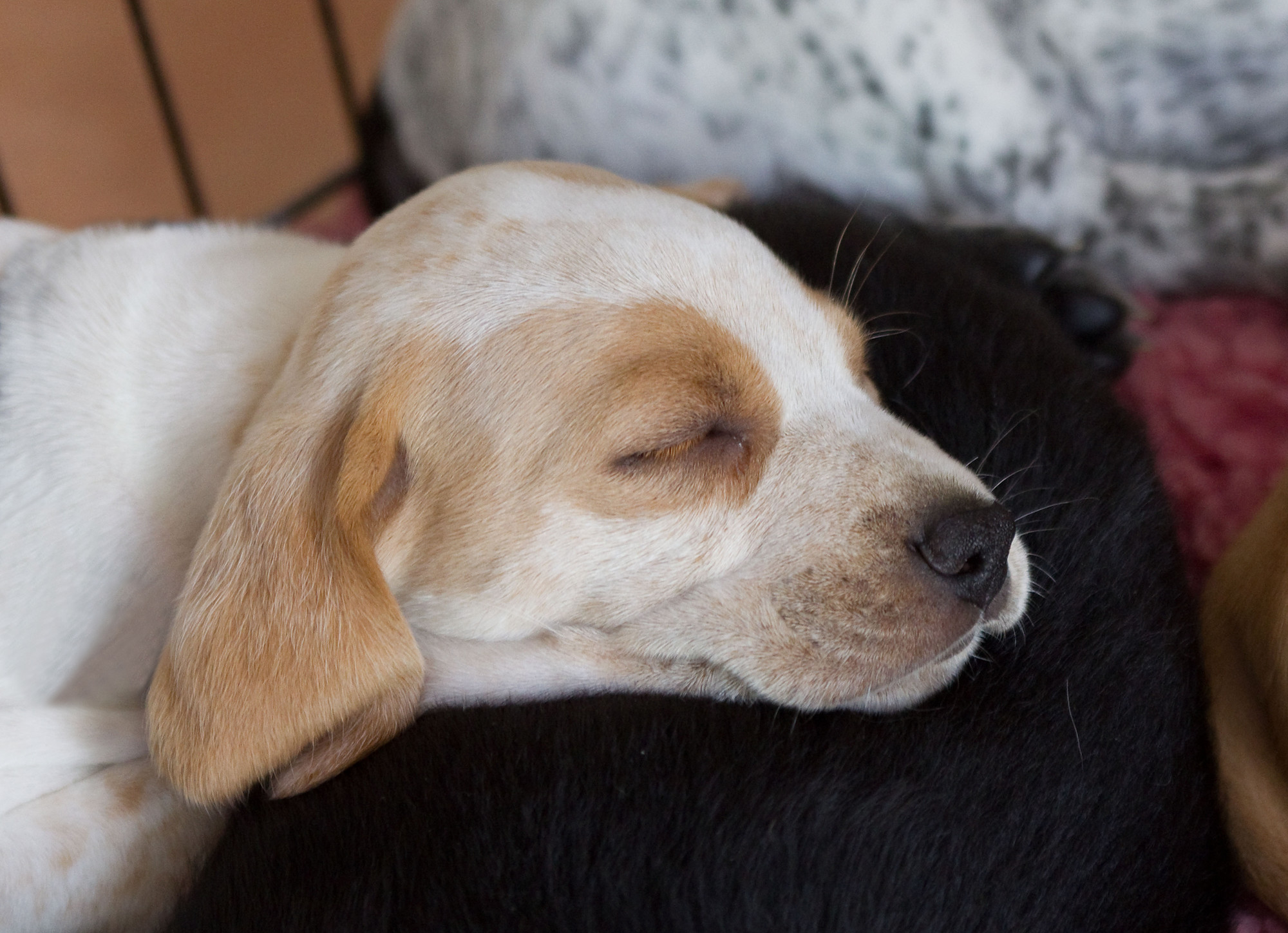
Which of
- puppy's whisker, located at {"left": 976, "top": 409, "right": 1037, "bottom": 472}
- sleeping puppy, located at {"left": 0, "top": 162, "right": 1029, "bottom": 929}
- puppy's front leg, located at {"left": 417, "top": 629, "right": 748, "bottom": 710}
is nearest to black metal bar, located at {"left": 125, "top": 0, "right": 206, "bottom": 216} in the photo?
sleeping puppy, located at {"left": 0, "top": 162, "right": 1029, "bottom": 929}

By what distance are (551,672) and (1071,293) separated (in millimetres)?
1276

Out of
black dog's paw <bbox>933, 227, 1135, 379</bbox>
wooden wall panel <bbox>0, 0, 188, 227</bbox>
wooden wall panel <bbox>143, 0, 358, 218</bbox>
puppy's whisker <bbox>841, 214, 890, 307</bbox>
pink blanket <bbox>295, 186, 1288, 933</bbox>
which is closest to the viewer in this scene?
puppy's whisker <bbox>841, 214, 890, 307</bbox>

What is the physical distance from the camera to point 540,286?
1.31 metres

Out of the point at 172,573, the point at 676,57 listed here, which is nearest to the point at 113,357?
the point at 172,573

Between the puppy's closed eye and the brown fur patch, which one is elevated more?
the puppy's closed eye

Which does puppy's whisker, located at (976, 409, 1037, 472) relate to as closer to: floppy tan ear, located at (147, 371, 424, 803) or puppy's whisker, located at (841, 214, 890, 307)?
puppy's whisker, located at (841, 214, 890, 307)

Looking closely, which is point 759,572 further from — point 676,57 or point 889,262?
point 676,57

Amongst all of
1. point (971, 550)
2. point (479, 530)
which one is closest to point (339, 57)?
point (479, 530)

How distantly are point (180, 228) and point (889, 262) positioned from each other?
1.07 metres

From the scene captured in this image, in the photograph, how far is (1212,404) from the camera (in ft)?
6.58

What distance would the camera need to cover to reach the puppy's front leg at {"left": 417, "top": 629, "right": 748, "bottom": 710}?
4.38ft

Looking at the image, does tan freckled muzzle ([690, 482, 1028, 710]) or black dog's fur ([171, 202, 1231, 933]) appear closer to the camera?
black dog's fur ([171, 202, 1231, 933])

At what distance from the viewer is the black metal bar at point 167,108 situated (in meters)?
2.60

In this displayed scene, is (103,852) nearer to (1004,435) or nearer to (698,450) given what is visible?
(698,450)
